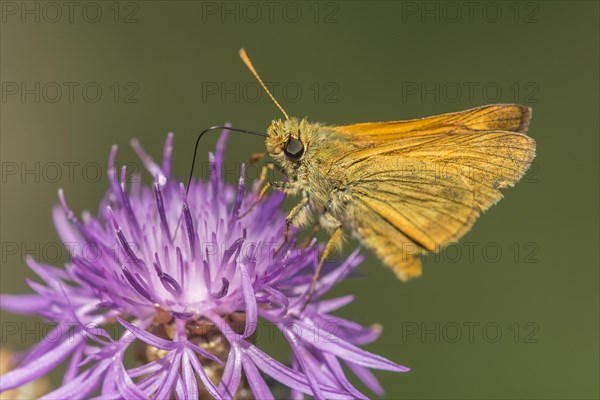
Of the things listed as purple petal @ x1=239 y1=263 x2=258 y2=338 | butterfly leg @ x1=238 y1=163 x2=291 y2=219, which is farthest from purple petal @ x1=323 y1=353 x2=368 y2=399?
butterfly leg @ x1=238 y1=163 x2=291 y2=219

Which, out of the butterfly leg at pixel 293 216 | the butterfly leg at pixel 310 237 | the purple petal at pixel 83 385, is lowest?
the purple petal at pixel 83 385

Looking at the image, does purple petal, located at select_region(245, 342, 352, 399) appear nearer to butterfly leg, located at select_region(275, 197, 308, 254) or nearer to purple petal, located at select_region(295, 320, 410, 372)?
purple petal, located at select_region(295, 320, 410, 372)

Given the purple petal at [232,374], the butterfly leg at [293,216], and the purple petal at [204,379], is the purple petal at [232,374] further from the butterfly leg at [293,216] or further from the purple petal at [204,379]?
the butterfly leg at [293,216]

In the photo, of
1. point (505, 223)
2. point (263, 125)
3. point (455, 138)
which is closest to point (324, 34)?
point (263, 125)

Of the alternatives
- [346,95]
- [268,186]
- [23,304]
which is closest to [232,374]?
[268,186]

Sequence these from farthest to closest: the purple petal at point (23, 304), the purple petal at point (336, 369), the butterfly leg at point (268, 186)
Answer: the purple petal at point (23, 304), the butterfly leg at point (268, 186), the purple petal at point (336, 369)

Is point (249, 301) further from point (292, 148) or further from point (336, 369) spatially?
point (292, 148)

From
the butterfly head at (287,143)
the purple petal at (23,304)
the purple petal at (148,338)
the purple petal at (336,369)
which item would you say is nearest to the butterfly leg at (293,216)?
the butterfly head at (287,143)
